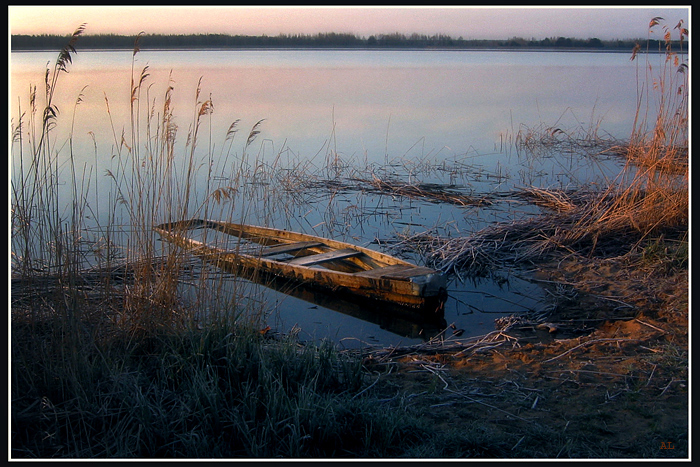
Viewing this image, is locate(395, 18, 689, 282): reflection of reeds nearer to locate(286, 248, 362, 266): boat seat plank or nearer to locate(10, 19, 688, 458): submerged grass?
locate(286, 248, 362, 266): boat seat plank

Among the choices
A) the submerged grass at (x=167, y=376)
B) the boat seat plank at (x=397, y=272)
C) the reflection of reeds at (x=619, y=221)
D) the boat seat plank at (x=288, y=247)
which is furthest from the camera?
the boat seat plank at (x=288, y=247)

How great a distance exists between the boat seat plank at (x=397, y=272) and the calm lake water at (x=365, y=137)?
0.47 metres

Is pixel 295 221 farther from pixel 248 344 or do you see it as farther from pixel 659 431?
pixel 659 431

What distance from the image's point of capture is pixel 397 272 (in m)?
6.57

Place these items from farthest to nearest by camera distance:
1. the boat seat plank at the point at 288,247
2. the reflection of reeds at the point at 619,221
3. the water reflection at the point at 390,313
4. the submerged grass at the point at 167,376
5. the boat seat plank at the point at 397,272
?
the boat seat plank at the point at 288,247 → the reflection of reeds at the point at 619,221 → the boat seat plank at the point at 397,272 → the water reflection at the point at 390,313 → the submerged grass at the point at 167,376

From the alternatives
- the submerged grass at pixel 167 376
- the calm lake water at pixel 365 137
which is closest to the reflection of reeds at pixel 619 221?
the calm lake water at pixel 365 137

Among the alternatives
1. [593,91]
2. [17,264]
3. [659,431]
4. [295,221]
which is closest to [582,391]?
[659,431]

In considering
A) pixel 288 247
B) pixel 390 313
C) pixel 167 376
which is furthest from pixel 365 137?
pixel 167 376

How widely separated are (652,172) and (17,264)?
6.91 m

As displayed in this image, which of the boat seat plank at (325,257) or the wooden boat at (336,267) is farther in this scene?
the boat seat plank at (325,257)

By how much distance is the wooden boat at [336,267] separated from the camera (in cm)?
621

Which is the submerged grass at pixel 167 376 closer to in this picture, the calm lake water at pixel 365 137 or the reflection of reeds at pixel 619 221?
the calm lake water at pixel 365 137

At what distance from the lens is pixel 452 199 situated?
35.7 feet

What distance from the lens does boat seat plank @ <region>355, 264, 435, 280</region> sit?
20.9 ft
